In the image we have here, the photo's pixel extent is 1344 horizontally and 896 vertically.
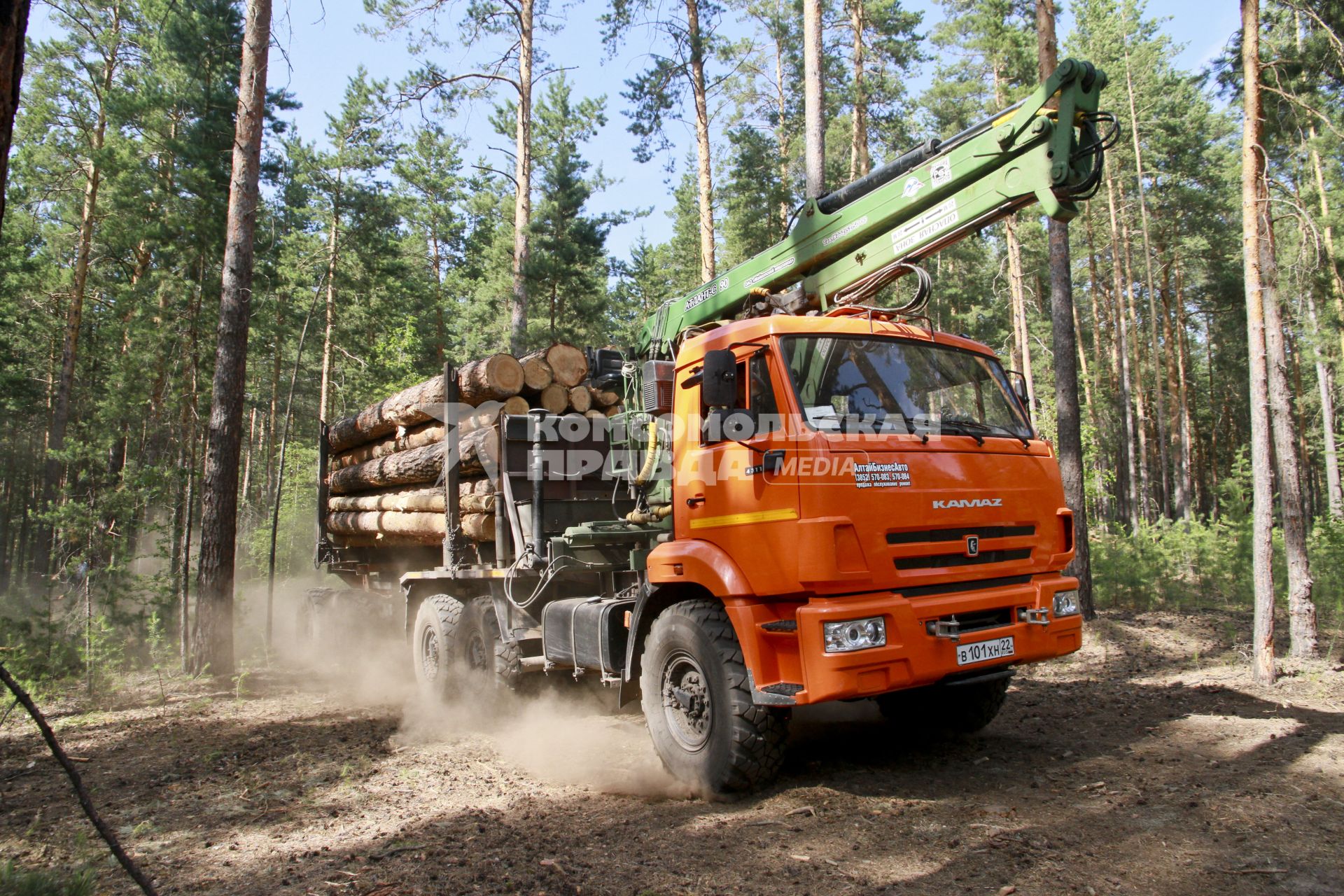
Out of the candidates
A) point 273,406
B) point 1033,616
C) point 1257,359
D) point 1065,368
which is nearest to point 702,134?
point 1065,368

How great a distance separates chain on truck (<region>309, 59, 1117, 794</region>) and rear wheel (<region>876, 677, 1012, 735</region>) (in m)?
0.02

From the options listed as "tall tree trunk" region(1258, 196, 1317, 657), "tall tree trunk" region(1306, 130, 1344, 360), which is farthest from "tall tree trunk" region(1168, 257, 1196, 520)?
"tall tree trunk" region(1258, 196, 1317, 657)

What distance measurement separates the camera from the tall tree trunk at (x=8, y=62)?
2604 mm

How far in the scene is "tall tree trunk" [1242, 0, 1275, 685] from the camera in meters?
7.27

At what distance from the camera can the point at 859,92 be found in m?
19.2

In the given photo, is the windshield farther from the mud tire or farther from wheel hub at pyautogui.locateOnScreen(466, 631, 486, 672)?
wheel hub at pyautogui.locateOnScreen(466, 631, 486, 672)

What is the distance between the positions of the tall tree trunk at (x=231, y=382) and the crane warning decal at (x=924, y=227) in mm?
7507

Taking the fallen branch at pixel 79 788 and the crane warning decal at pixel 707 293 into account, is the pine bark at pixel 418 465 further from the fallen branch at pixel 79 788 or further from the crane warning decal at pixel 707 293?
the fallen branch at pixel 79 788

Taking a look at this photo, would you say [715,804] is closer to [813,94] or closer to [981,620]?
[981,620]

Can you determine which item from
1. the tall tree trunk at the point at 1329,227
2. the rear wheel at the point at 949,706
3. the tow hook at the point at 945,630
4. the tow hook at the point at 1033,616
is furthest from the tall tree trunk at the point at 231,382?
the tall tree trunk at the point at 1329,227

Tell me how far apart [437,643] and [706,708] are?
396 cm

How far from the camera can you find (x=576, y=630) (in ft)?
20.0

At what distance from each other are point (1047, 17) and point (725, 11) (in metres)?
7.48

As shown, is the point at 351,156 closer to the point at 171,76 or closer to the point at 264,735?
the point at 171,76
